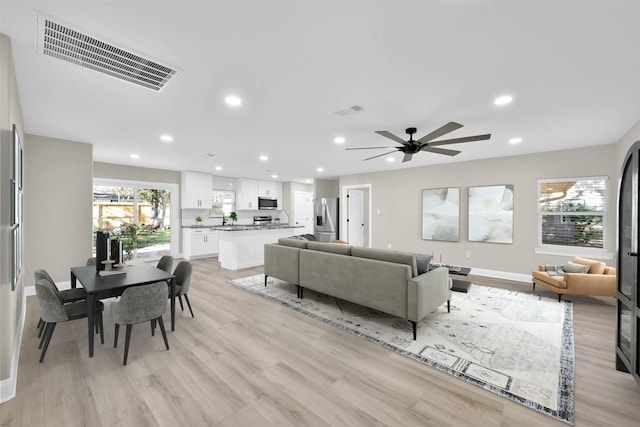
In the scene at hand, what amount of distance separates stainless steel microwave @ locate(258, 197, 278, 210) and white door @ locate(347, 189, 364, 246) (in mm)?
2943

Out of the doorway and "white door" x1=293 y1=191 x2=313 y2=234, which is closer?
the doorway

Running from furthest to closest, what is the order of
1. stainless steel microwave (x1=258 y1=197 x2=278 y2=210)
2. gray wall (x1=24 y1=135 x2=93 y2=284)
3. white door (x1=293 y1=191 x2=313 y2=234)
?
white door (x1=293 y1=191 x2=313 y2=234)
stainless steel microwave (x1=258 y1=197 x2=278 y2=210)
gray wall (x1=24 y1=135 x2=93 y2=284)

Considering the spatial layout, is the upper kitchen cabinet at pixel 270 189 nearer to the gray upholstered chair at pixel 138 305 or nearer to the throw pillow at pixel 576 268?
the gray upholstered chair at pixel 138 305

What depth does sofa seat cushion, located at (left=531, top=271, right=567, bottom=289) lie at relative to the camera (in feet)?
12.9

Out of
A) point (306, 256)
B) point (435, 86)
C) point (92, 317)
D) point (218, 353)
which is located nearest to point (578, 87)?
point (435, 86)

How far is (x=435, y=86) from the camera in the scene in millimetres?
2461

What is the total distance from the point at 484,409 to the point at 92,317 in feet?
10.6

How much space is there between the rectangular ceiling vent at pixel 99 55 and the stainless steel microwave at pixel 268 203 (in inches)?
271

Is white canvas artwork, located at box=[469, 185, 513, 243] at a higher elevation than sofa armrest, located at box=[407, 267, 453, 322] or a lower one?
higher

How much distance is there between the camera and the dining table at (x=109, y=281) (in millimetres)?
2408

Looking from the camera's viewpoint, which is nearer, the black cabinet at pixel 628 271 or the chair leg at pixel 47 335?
the black cabinet at pixel 628 271

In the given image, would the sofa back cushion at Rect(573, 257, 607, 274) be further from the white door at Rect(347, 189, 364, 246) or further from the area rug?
the white door at Rect(347, 189, 364, 246)

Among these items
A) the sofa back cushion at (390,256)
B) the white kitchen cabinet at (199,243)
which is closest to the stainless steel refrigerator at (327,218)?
the white kitchen cabinet at (199,243)

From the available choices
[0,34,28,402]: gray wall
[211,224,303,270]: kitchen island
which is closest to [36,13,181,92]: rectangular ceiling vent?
→ [0,34,28,402]: gray wall
